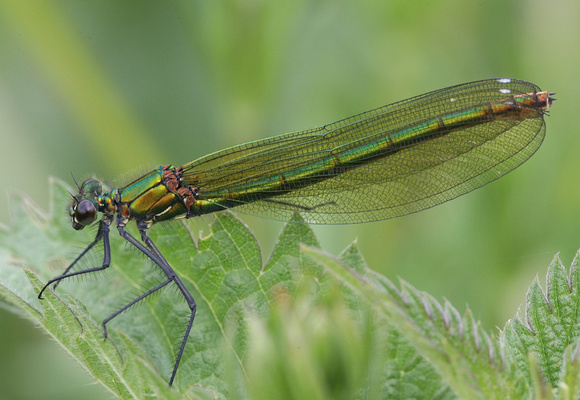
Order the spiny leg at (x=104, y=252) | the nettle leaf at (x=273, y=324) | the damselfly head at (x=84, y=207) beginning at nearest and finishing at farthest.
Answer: the nettle leaf at (x=273, y=324) → the spiny leg at (x=104, y=252) → the damselfly head at (x=84, y=207)

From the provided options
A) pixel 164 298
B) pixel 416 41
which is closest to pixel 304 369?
pixel 164 298

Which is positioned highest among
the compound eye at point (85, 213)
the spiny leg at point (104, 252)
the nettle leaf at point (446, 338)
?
the compound eye at point (85, 213)

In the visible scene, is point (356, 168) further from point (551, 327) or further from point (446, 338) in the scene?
point (446, 338)

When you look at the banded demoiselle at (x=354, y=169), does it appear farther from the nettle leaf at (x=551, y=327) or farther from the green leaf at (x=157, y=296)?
the nettle leaf at (x=551, y=327)

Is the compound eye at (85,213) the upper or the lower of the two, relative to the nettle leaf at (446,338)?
upper

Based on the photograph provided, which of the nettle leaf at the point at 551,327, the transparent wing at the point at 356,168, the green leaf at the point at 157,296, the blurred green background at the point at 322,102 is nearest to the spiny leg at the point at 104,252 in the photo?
the green leaf at the point at 157,296

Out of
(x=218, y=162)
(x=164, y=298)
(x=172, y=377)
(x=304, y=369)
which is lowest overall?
(x=304, y=369)

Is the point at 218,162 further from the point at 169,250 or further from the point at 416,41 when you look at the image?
the point at 416,41
